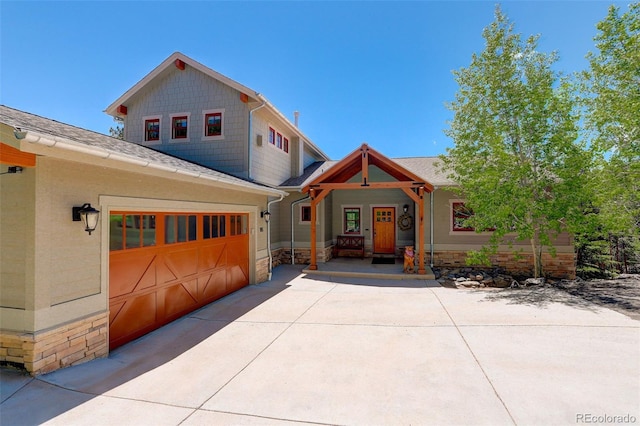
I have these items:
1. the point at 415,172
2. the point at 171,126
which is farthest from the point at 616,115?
the point at 171,126

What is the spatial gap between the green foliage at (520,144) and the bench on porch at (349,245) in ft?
18.0

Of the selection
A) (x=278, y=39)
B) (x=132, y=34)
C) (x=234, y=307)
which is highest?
(x=278, y=39)

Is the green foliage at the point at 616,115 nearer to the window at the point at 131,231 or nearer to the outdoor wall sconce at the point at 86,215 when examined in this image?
the window at the point at 131,231

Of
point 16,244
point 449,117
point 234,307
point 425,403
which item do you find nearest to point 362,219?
point 449,117

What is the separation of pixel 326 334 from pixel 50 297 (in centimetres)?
402

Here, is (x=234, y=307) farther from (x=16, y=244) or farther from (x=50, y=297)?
(x=16, y=244)

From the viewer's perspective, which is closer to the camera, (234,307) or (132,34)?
(234,307)

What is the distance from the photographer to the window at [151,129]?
10870 mm

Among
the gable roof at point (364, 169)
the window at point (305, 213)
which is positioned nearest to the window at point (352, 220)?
the window at point (305, 213)

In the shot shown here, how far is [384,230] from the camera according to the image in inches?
542

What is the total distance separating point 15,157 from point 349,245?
11712 millimetres

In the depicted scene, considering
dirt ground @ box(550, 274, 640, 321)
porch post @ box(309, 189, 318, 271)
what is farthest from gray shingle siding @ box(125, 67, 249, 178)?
dirt ground @ box(550, 274, 640, 321)

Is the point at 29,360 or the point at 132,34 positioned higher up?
the point at 132,34

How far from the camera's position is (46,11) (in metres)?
7.42
